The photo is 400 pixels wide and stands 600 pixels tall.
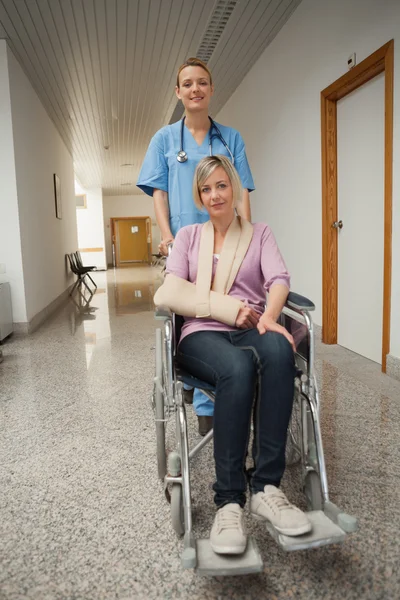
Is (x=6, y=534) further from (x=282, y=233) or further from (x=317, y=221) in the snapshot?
(x=282, y=233)

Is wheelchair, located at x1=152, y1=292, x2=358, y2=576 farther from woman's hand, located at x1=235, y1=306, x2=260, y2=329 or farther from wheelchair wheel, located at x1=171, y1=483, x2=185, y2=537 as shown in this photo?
woman's hand, located at x1=235, y1=306, x2=260, y2=329

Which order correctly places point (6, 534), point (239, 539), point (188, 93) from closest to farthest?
1. point (239, 539)
2. point (6, 534)
3. point (188, 93)

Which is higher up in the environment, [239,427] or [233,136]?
[233,136]

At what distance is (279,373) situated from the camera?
1330 mm

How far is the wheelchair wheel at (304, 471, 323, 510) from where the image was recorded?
→ 4.47 ft

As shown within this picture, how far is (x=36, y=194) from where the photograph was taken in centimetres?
587

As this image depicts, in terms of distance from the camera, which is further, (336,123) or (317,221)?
(317,221)

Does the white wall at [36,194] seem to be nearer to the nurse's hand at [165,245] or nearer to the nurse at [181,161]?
the nurse at [181,161]

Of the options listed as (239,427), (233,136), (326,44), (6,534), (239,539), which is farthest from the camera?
(326,44)

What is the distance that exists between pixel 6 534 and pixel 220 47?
5050 mm

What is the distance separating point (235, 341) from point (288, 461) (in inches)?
23.9

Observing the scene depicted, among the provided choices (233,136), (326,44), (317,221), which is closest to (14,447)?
(233,136)

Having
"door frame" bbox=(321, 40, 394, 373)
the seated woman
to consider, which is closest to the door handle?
"door frame" bbox=(321, 40, 394, 373)

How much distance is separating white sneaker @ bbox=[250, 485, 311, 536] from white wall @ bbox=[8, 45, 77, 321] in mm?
4293
